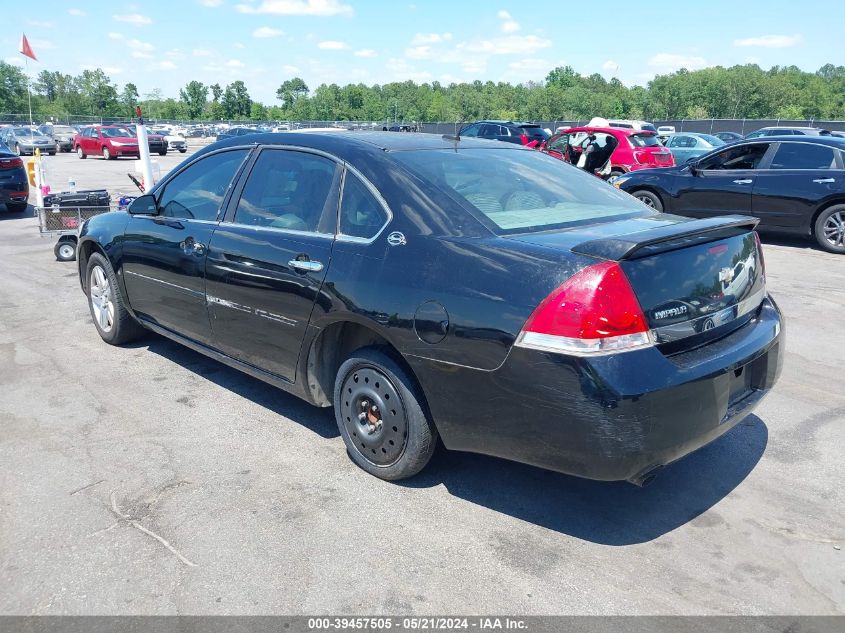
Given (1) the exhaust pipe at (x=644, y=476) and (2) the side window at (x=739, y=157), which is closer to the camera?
(1) the exhaust pipe at (x=644, y=476)

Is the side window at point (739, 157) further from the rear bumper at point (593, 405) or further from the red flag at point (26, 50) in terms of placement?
the red flag at point (26, 50)

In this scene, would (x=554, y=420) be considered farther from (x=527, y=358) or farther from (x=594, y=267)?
(x=594, y=267)

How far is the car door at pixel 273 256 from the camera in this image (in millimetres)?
3605

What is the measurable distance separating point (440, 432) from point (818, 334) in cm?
453

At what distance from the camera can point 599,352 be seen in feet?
8.54

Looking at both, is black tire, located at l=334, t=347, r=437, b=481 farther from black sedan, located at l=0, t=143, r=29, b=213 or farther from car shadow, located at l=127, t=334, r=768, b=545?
black sedan, located at l=0, t=143, r=29, b=213

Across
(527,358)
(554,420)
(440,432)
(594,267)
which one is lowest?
(440,432)

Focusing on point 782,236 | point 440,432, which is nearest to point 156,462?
point 440,432

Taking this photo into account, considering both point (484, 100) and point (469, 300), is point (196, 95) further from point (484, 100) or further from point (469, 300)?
point (469, 300)

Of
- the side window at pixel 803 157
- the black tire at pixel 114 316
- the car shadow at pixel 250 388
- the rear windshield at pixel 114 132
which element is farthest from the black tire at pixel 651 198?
the rear windshield at pixel 114 132

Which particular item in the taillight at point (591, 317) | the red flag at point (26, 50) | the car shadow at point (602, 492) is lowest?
the car shadow at point (602, 492)

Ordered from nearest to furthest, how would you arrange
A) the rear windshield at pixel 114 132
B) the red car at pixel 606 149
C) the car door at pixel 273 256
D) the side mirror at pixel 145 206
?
the car door at pixel 273 256
the side mirror at pixel 145 206
the red car at pixel 606 149
the rear windshield at pixel 114 132

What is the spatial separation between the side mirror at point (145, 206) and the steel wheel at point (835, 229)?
9240 millimetres

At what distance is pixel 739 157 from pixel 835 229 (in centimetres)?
177
